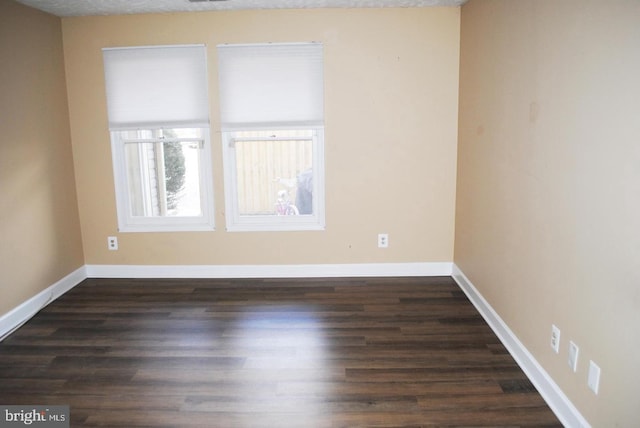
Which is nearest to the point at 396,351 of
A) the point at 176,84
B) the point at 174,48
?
the point at 176,84

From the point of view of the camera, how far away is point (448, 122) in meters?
3.70

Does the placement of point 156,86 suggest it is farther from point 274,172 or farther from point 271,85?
point 274,172

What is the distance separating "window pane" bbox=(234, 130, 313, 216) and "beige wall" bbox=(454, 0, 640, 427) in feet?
5.13

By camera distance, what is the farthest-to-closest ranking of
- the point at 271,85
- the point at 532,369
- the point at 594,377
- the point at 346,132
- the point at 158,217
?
the point at 158,217 < the point at 346,132 < the point at 271,85 < the point at 532,369 < the point at 594,377

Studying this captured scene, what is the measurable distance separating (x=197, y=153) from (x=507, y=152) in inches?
104

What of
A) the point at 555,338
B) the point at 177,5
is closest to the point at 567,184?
the point at 555,338

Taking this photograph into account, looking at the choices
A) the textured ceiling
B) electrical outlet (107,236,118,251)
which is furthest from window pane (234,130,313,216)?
electrical outlet (107,236,118,251)

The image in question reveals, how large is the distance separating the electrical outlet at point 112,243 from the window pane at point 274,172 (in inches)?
48.7

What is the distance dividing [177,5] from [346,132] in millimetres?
1750

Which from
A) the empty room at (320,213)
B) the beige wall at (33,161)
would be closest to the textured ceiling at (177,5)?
the empty room at (320,213)

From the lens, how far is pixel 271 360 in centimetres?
257

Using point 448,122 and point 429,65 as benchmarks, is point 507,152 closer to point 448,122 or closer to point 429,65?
point 448,122

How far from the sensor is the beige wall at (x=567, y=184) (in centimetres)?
158

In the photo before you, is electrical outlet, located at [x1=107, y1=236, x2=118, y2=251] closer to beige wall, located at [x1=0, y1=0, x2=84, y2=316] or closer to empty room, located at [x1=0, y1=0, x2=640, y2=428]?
empty room, located at [x1=0, y1=0, x2=640, y2=428]
